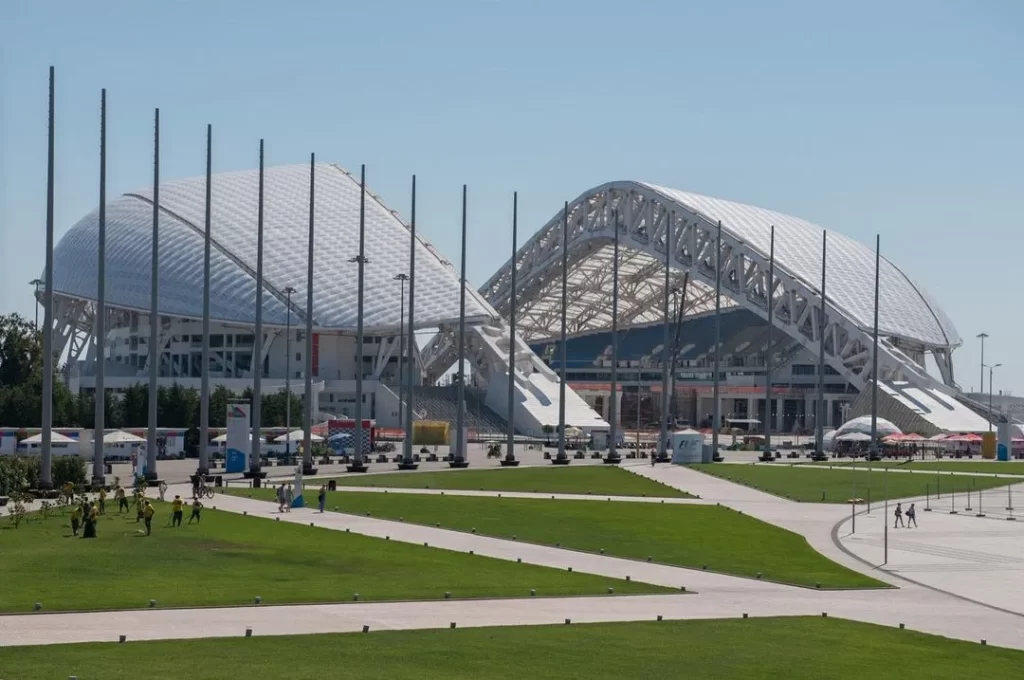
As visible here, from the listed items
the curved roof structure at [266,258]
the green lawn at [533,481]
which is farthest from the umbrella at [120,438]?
the curved roof structure at [266,258]

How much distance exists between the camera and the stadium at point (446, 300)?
436 ft

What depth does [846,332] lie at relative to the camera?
141 m

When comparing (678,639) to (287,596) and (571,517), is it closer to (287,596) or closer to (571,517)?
(287,596)

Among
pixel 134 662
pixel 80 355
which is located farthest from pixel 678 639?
pixel 80 355

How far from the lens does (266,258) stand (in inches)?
5389

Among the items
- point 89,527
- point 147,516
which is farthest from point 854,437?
point 89,527

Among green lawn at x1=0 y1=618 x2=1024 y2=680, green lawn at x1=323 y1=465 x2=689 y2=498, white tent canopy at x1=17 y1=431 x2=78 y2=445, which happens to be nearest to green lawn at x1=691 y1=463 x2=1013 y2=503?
green lawn at x1=323 y1=465 x2=689 y2=498

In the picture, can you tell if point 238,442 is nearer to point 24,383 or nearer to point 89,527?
point 89,527

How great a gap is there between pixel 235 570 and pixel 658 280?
5647 inches

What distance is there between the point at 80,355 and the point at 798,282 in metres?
68.9

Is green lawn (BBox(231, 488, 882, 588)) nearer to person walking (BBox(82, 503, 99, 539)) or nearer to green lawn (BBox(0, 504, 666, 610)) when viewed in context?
green lawn (BBox(0, 504, 666, 610))

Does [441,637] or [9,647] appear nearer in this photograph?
[9,647]

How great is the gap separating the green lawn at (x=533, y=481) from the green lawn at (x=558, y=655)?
38.7 metres

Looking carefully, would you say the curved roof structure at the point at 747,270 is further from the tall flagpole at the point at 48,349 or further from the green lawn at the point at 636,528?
the tall flagpole at the point at 48,349
